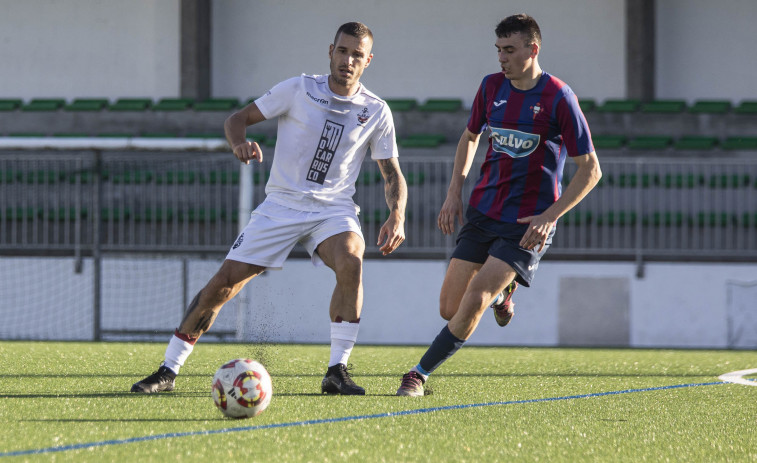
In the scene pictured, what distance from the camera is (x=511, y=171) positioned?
4.55 m

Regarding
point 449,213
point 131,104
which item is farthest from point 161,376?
point 131,104

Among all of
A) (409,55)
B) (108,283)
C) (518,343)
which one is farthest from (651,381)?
(409,55)

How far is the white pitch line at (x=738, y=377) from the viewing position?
5475mm

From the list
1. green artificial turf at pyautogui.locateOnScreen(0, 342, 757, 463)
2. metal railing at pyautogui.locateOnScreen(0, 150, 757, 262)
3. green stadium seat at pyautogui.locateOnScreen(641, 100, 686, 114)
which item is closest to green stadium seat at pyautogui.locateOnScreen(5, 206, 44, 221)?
metal railing at pyautogui.locateOnScreen(0, 150, 757, 262)

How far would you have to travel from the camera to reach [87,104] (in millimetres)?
16062

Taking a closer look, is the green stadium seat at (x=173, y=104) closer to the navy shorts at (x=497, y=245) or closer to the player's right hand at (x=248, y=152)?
the navy shorts at (x=497, y=245)

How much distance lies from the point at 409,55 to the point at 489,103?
12.4 m

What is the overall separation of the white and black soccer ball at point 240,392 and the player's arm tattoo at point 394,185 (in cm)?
140

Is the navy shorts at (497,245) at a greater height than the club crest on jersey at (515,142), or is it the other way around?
the club crest on jersey at (515,142)

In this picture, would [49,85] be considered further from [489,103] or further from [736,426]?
[736,426]

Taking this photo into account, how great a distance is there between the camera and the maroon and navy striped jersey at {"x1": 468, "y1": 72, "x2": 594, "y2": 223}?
4.38 meters

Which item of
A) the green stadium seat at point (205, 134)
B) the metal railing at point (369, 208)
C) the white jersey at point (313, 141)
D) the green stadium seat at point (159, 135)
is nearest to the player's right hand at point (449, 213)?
the white jersey at point (313, 141)

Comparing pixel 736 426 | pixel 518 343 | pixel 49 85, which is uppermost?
pixel 49 85

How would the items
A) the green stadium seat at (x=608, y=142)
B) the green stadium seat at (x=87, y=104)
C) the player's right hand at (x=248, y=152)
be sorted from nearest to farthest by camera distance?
the player's right hand at (x=248, y=152), the green stadium seat at (x=608, y=142), the green stadium seat at (x=87, y=104)
